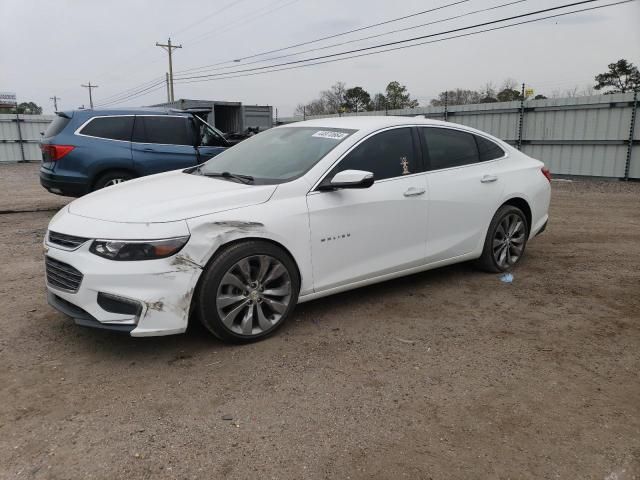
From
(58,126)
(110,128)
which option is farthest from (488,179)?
(58,126)

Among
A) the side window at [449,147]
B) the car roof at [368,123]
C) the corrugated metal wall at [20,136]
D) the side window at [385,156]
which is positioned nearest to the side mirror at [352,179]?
the side window at [385,156]

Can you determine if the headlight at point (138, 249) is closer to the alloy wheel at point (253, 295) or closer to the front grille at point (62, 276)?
the front grille at point (62, 276)

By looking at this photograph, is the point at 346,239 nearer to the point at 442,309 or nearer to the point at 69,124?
the point at 442,309

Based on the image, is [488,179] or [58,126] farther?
[58,126]

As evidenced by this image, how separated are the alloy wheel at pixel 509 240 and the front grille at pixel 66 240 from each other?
3.85m

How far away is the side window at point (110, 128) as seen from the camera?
27.0 ft

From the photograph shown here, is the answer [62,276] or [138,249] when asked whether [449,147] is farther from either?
[62,276]

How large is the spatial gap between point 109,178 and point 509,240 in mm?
5979

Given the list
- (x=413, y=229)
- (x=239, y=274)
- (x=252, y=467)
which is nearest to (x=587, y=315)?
(x=413, y=229)

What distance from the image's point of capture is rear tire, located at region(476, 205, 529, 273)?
5.37 meters

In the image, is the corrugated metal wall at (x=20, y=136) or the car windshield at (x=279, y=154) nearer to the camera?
the car windshield at (x=279, y=154)

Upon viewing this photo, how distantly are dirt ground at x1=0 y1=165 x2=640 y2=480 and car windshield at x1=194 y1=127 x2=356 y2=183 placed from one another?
1222 mm

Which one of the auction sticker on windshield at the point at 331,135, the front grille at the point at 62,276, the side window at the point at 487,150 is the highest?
the auction sticker on windshield at the point at 331,135

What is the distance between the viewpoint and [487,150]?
542 centimetres
